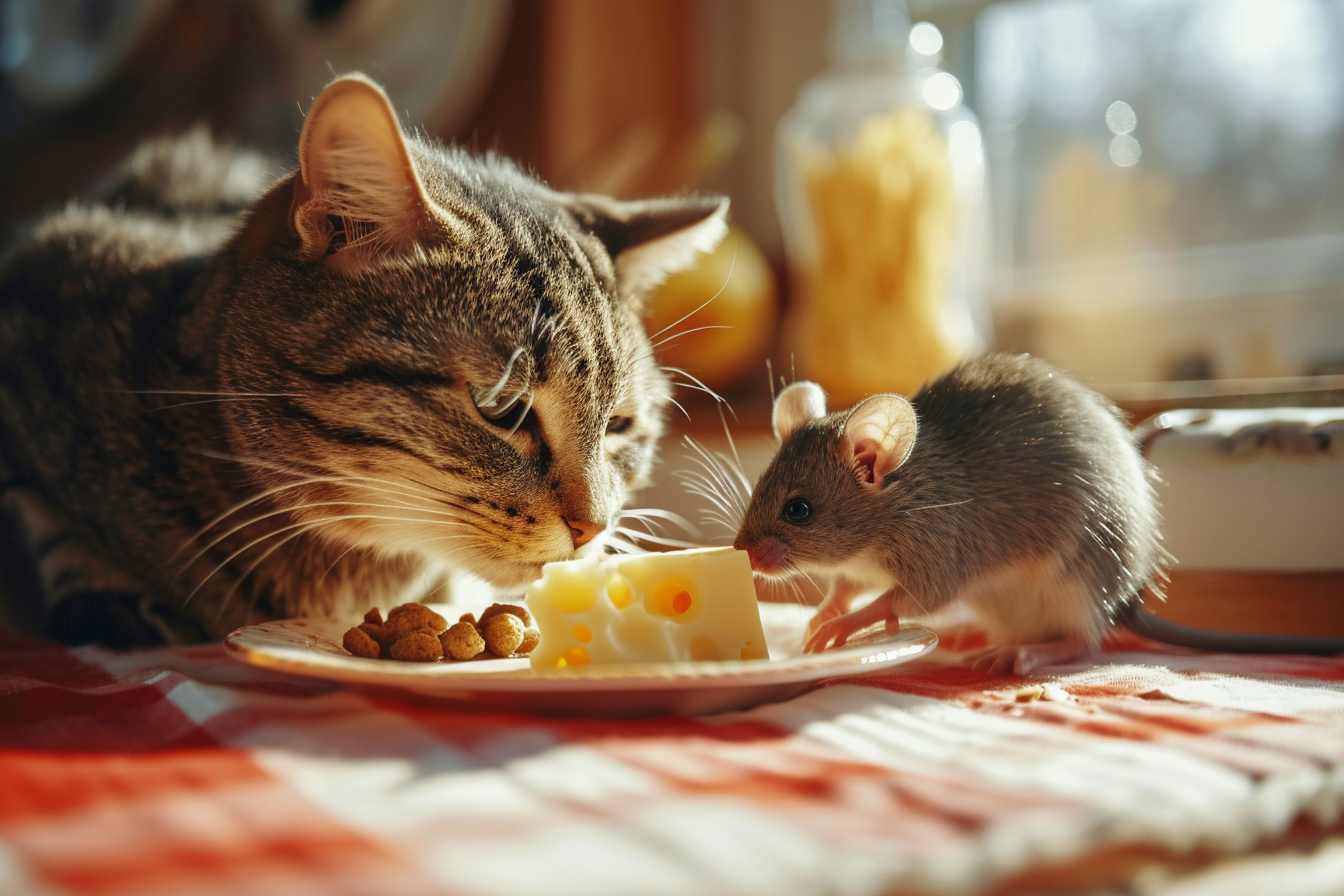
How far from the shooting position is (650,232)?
1.31 metres

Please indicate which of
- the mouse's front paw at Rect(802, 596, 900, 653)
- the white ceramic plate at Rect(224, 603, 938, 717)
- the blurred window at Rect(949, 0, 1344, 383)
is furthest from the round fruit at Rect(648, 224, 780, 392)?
the white ceramic plate at Rect(224, 603, 938, 717)

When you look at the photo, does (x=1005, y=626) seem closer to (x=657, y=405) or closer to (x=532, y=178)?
(x=657, y=405)

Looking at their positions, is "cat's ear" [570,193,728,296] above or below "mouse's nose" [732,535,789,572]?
above

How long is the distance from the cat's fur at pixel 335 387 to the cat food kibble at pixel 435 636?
0.06 m

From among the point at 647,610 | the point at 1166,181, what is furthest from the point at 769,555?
the point at 1166,181

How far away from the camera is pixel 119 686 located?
2.98ft

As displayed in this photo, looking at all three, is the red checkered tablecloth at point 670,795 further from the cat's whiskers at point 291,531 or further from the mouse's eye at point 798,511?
the mouse's eye at point 798,511

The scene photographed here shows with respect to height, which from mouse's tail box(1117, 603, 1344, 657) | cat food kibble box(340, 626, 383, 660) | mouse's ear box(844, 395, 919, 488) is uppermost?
mouse's ear box(844, 395, 919, 488)

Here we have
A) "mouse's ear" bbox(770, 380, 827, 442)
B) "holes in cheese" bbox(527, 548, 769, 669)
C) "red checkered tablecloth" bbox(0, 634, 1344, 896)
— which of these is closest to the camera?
"red checkered tablecloth" bbox(0, 634, 1344, 896)

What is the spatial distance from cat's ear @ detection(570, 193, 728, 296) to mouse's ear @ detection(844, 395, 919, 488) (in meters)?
0.36

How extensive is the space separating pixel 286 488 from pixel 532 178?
0.66 metres

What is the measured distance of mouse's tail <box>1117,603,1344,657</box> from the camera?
3.68 ft

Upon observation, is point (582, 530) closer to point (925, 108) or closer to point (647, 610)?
point (647, 610)

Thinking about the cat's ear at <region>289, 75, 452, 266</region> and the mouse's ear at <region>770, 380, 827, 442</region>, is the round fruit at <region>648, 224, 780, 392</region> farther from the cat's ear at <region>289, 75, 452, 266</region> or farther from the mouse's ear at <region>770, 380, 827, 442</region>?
the cat's ear at <region>289, 75, 452, 266</region>
